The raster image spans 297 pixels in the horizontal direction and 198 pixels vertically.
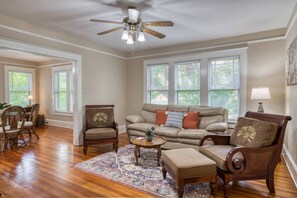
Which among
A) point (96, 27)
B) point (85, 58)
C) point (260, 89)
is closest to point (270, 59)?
Result: point (260, 89)

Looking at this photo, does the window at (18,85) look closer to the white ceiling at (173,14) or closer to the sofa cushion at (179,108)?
the white ceiling at (173,14)

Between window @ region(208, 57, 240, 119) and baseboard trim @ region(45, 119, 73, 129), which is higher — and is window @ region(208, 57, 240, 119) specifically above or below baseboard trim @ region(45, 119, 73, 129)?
above

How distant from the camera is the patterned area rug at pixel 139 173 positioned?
2.37 metres

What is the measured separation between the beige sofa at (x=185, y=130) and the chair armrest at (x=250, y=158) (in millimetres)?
1076

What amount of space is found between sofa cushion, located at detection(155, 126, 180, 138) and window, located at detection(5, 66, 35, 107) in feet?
19.3

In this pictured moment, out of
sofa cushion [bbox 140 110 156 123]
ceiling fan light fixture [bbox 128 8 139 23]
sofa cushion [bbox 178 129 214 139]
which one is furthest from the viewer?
sofa cushion [bbox 140 110 156 123]

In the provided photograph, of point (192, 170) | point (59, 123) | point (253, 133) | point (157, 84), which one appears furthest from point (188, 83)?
point (59, 123)

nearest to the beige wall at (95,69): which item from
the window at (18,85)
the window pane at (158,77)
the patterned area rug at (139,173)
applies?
the window pane at (158,77)

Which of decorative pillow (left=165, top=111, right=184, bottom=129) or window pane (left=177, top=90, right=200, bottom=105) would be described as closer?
decorative pillow (left=165, top=111, right=184, bottom=129)

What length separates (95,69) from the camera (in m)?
4.84

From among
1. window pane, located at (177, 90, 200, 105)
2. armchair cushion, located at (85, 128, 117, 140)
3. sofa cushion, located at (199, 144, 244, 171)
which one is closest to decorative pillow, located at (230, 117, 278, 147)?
sofa cushion, located at (199, 144, 244, 171)

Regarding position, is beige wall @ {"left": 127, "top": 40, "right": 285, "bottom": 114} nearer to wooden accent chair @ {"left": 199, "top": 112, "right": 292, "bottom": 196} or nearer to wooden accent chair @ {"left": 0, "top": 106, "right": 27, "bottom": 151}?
wooden accent chair @ {"left": 199, "top": 112, "right": 292, "bottom": 196}

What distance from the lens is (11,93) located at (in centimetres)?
673

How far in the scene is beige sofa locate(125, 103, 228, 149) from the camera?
353 cm
